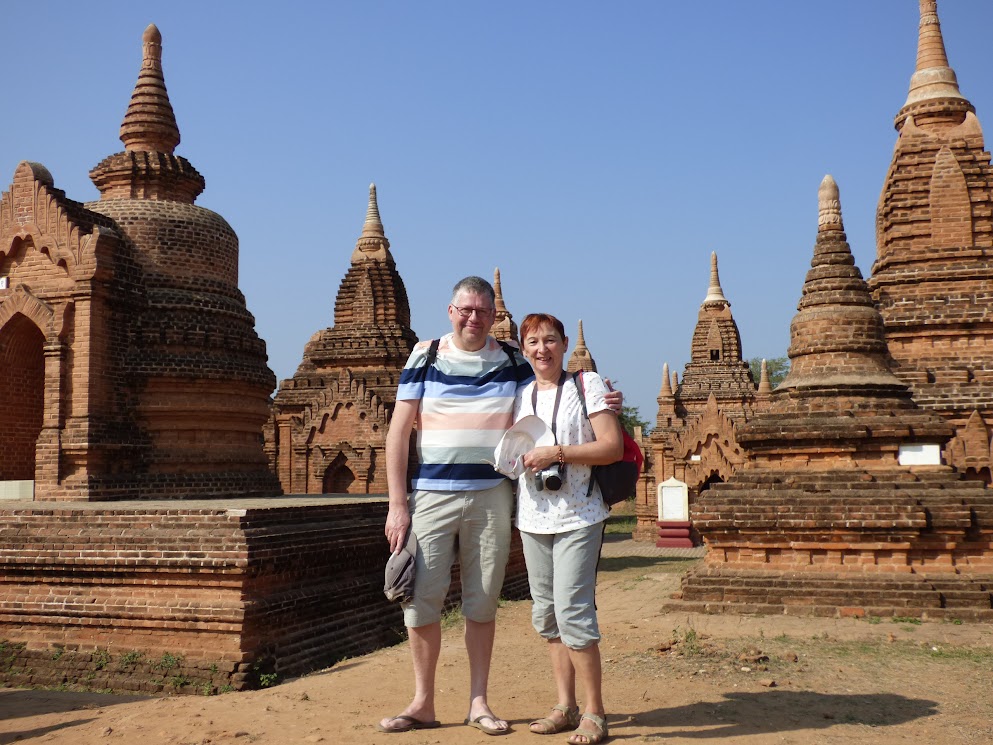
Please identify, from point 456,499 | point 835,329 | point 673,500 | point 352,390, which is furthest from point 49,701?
point 673,500

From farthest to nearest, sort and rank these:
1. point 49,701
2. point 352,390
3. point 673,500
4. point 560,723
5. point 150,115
→ point 352,390 → point 673,500 → point 150,115 → point 49,701 → point 560,723

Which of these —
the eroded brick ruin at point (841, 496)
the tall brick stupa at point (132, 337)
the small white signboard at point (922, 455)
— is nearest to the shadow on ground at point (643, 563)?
the eroded brick ruin at point (841, 496)

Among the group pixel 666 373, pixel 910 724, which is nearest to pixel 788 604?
pixel 910 724

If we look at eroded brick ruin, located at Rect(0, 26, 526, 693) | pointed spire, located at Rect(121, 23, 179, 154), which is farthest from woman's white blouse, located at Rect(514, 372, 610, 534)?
pointed spire, located at Rect(121, 23, 179, 154)

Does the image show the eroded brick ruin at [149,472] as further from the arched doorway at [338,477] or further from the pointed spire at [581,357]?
the pointed spire at [581,357]

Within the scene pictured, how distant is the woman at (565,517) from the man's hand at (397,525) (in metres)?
0.67

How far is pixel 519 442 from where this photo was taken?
5012 millimetres

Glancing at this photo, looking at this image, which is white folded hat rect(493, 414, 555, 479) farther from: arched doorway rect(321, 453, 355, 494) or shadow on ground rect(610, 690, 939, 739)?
arched doorway rect(321, 453, 355, 494)

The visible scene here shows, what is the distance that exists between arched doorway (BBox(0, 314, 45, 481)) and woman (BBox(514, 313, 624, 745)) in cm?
1023

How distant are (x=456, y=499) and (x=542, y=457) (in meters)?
0.60

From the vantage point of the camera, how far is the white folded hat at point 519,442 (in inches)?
196

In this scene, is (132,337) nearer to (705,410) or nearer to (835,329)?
(835,329)

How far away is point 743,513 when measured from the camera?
1014 cm

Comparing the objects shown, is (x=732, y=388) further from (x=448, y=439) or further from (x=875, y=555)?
(x=448, y=439)
